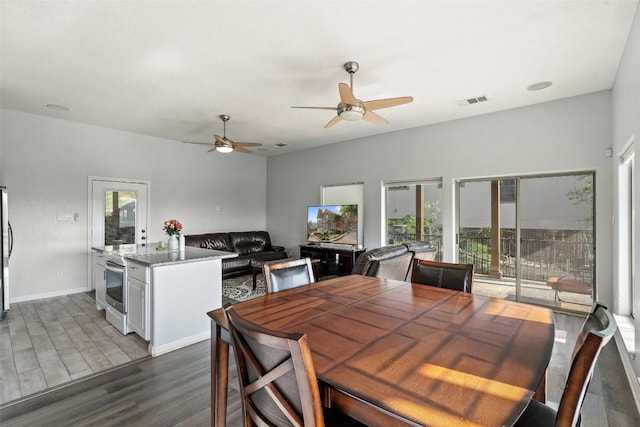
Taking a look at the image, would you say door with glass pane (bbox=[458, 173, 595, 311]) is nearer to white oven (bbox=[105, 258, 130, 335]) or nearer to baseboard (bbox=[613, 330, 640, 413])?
baseboard (bbox=[613, 330, 640, 413])

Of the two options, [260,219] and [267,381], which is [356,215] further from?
[267,381]

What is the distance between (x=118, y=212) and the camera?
222 inches

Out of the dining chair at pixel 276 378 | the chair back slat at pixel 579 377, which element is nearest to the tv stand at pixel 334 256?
the dining chair at pixel 276 378

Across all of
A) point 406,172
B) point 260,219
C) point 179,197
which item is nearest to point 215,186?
point 179,197

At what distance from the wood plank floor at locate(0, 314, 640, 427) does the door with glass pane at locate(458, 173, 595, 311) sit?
5.02 ft

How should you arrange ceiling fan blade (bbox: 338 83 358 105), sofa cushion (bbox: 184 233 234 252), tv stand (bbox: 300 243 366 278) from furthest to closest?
sofa cushion (bbox: 184 233 234 252) < tv stand (bbox: 300 243 366 278) < ceiling fan blade (bbox: 338 83 358 105)

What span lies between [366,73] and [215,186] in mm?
4813

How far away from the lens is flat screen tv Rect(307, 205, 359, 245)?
602cm

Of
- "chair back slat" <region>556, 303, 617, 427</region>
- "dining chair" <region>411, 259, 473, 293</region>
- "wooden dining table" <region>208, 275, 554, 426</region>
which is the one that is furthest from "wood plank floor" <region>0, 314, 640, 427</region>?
"chair back slat" <region>556, 303, 617, 427</region>

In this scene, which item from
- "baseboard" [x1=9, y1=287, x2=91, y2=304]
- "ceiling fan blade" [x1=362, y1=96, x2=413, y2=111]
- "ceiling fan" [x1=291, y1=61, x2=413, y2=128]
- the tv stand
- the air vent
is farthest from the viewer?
the tv stand

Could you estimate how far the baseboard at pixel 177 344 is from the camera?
9.50 feet

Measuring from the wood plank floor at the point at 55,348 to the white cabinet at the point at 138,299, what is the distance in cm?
18

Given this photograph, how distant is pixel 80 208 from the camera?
17.0ft

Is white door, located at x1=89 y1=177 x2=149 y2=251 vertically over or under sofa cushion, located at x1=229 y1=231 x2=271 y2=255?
over
